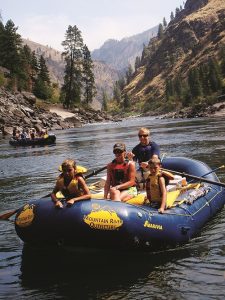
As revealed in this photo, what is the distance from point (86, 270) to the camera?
26.6 ft

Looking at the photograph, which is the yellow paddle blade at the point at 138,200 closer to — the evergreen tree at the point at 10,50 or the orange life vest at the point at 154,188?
the orange life vest at the point at 154,188

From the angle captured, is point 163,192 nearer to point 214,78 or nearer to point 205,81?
point 214,78

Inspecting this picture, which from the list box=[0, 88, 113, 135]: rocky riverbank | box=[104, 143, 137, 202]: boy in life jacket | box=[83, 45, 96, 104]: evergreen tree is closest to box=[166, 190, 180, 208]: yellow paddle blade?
box=[104, 143, 137, 202]: boy in life jacket

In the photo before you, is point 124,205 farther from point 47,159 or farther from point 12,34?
point 12,34

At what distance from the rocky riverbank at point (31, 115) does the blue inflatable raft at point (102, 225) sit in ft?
144

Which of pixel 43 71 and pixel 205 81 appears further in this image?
pixel 205 81

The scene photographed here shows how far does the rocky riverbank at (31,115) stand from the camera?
55031mm

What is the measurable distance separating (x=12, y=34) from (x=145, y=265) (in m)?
75.5

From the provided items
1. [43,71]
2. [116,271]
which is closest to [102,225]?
[116,271]

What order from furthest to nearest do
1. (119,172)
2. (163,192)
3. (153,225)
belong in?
(119,172) < (163,192) < (153,225)

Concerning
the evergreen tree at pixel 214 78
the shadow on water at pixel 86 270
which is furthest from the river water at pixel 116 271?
the evergreen tree at pixel 214 78

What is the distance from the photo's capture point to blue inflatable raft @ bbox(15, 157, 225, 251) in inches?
314

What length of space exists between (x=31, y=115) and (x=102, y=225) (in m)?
54.7

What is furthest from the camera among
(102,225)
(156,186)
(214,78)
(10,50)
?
(214,78)
